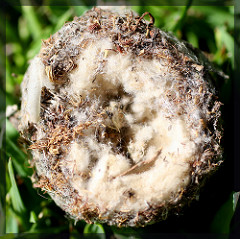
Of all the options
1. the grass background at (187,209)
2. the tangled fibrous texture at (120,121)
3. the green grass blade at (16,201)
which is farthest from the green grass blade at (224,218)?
the green grass blade at (16,201)

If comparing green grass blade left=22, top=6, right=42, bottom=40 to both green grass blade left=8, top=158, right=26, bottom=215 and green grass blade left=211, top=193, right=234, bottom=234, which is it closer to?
green grass blade left=8, top=158, right=26, bottom=215

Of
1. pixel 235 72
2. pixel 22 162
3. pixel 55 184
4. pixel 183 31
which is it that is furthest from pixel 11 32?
pixel 235 72

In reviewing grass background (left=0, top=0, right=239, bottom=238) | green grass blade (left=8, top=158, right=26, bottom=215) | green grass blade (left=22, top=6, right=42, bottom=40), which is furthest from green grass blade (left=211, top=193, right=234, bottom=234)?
green grass blade (left=22, top=6, right=42, bottom=40)

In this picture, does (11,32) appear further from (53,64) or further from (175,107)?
(175,107)

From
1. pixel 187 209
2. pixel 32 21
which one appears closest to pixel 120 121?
pixel 187 209

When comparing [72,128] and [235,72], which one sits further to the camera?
[235,72]

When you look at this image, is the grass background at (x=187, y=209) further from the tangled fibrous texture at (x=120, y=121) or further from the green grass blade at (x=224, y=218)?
the tangled fibrous texture at (x=120, y=121)

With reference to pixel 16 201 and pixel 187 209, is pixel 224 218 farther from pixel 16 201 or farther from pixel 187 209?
pixel 16 201
